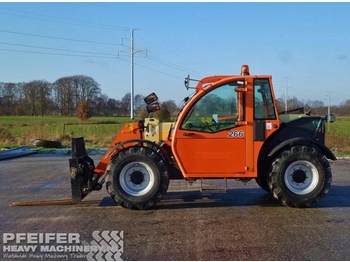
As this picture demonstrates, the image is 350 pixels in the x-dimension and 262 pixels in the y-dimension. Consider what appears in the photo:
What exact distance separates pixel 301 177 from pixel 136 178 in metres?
2.95

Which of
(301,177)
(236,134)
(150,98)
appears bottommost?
(301,177)

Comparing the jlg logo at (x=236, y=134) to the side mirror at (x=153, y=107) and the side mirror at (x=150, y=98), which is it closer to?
the side mirror at (x=153, y=107)

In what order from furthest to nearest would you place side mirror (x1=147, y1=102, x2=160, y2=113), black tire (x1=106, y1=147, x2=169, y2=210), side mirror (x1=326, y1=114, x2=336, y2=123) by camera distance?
side mirror (x1=326, y1=114, x2=336, y2=123)
side mirror (x1=147, y1=102, x2=160, y2=113)
black tire (x1=106, y1=147, x2=169, y2=210)

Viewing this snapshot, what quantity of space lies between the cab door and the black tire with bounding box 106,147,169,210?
43 cm

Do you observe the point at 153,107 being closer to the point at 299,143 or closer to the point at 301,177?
the point at 299,143

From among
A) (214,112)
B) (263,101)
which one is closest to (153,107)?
(214,112)

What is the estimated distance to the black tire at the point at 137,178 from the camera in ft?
23.7

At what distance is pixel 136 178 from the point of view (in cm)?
734

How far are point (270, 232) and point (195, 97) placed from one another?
276 cm

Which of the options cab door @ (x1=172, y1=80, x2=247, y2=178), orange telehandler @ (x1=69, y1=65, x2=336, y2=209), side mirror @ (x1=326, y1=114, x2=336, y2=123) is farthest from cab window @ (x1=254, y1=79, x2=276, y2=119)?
side mirror @ (x1=326, y1=114, x2=336, y2=123)

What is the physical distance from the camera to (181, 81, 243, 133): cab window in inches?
291

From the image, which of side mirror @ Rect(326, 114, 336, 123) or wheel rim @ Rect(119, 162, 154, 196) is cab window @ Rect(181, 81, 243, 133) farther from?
side mirror @ Rect(326, 114, 336, 123)

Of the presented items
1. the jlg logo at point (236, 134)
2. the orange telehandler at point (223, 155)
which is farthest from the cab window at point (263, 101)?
the jlg logo at point (236, 134)

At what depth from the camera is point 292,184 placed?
7379 mm
